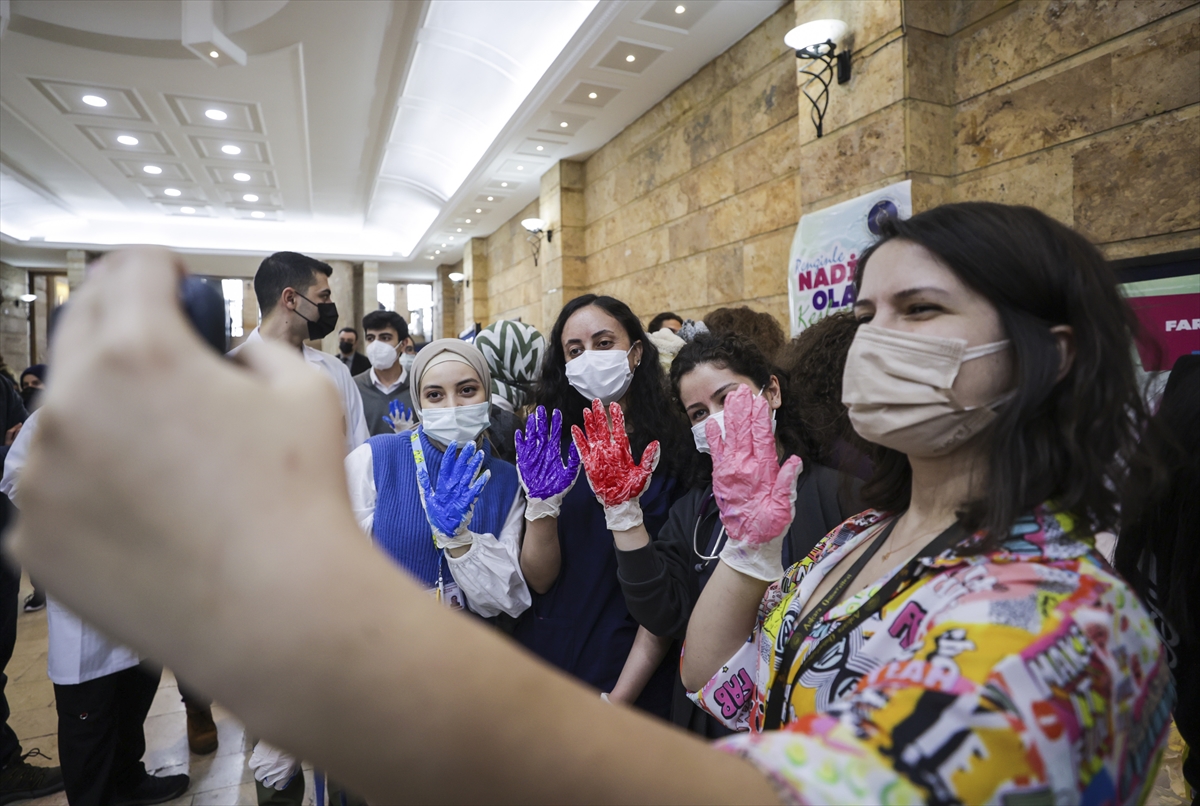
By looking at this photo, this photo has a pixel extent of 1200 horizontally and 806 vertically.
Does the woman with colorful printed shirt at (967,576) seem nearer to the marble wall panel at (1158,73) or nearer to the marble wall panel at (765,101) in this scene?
the marble wall panel at (1158,73)

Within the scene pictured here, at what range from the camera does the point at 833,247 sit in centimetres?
409

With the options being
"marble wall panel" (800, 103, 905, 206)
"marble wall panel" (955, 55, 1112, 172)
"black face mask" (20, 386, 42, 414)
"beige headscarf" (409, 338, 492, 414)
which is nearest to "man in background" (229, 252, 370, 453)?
"beige headscarf" (409, 338, 492, 414)

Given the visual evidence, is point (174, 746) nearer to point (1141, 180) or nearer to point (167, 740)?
point (167, 740)

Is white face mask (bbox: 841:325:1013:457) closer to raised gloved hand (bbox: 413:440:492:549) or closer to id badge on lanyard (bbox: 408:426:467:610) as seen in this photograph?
raised gloved hand (bbox: 413:440:492:549)

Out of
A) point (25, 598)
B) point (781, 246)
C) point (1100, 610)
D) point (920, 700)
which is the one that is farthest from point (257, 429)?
point (25, 598)

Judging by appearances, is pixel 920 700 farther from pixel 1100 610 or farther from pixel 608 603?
pixel 608 603

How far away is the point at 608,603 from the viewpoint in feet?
5.99

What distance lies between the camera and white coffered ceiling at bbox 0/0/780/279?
6.01 meters

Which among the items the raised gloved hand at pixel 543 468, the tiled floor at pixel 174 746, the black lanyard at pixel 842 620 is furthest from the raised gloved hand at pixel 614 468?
the tiled floor at pixel 174 746

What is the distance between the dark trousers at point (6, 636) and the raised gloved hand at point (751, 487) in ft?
10.3

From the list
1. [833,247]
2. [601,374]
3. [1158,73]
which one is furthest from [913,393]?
[833,247]

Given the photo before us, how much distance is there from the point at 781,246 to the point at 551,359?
12.9 ft

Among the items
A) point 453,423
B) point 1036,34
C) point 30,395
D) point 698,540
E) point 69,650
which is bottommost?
point 69,650

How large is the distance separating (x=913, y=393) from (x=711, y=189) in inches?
244
